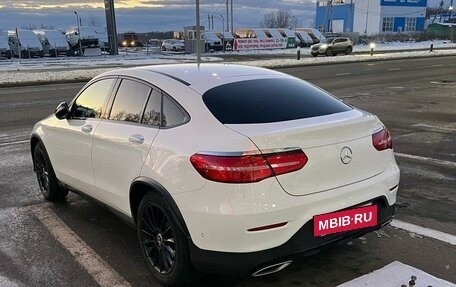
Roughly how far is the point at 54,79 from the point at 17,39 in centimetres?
2300

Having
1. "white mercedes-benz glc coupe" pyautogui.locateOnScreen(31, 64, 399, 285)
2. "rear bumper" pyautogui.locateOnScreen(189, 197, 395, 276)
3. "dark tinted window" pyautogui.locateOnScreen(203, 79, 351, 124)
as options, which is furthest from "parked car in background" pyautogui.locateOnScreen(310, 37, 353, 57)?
"rear bumper" pyautogui.locateOnScreen(189, 197, 395, 276)

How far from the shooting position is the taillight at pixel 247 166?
2.97 meters

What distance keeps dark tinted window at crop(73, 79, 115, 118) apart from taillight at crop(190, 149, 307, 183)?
1754mm

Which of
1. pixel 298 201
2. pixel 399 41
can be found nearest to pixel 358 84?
pixel 298 201

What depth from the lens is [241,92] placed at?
12.3 ft

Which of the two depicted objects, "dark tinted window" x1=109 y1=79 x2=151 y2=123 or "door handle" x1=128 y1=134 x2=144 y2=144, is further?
"dark tinted window" x1=109 y1=79 x2=151 y2=123

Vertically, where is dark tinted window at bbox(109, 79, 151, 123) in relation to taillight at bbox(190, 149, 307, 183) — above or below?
above

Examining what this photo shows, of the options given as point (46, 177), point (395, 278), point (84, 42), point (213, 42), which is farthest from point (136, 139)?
point (213, 42)

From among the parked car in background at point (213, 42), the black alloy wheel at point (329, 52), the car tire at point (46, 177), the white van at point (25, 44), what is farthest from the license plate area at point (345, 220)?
the parked car in background at point (213, 42)

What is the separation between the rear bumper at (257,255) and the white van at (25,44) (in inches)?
1607

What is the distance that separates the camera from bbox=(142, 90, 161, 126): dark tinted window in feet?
12.1

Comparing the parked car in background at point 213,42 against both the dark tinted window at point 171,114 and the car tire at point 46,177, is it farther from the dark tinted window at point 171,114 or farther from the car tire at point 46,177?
the dark tinted window at point 171,114

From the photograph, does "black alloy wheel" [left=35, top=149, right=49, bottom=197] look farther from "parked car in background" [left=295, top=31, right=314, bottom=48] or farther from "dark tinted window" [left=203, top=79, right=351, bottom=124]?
"parked car in background" [left=295, top=31, right=314, bottom=48]

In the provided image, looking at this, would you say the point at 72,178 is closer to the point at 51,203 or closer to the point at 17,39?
the point at 51,203
